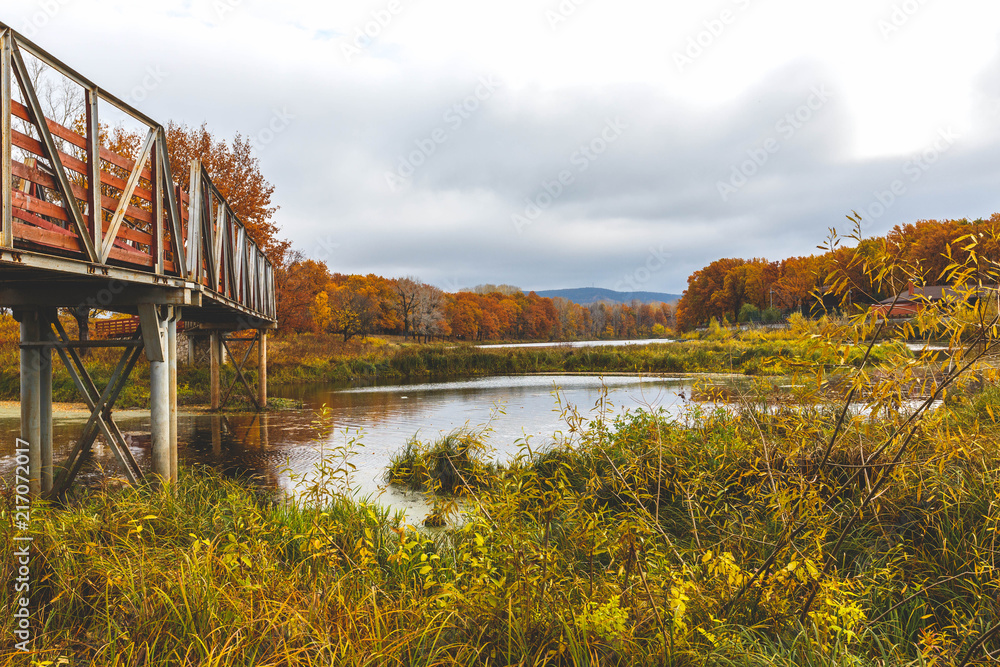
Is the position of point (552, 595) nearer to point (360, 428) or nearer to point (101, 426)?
point (360, 428)

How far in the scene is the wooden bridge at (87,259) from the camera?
484 cm

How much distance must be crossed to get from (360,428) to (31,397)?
4.85 m

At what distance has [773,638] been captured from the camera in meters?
3.30

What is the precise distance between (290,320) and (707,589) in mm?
30511

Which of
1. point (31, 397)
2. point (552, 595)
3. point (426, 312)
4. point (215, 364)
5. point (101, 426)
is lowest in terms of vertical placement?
point (552, 595)

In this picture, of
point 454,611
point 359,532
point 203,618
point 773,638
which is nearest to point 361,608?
point 454,611

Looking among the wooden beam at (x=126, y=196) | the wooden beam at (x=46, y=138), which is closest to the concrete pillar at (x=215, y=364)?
the wooden beam at (x=126, y=196)

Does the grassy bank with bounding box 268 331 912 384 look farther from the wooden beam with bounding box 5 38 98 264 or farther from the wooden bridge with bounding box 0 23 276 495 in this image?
the wooden beam with bounding box 5 38 98 264

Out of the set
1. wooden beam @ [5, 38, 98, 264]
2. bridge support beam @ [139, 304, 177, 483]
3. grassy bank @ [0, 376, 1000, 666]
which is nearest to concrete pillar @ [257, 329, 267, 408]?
bridge support beam @ [139, 304, 177, 483]

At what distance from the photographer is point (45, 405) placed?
7.48 metres

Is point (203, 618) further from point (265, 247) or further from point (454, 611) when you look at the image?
point (265, 247)

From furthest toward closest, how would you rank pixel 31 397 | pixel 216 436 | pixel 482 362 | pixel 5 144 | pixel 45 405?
pixel 482 362 → pixel 216 436 → pixel 45 405 → pixel 31 397 → pixel 5 144

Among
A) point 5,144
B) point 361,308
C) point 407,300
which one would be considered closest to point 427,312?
point 407,300

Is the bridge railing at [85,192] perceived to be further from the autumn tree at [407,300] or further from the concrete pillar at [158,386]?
the autumn tree at [407,300]
